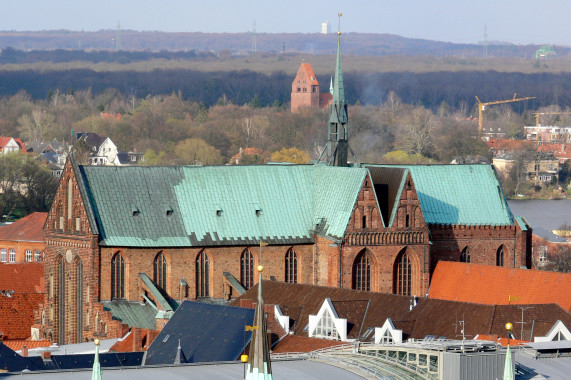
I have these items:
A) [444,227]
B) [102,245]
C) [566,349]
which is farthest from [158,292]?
[566,349]

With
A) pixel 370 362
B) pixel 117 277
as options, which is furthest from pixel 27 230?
pixel 370 362

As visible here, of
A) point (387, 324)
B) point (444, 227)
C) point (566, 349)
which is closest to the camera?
point (566, 349)

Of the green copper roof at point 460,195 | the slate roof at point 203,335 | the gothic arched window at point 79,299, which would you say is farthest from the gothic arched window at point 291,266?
the slate roof at point 203,335

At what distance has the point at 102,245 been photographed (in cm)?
7188

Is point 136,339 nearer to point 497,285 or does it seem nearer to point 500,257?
point 497,285

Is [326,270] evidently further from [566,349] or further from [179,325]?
[566,349]

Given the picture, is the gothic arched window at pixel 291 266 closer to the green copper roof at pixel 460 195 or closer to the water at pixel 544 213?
the green copper roof at pixel 460 195

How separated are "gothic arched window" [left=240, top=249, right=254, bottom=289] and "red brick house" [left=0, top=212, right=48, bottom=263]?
135 ft

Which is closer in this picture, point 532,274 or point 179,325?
point 179,325

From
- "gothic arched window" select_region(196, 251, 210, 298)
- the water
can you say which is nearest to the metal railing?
"gothic arched window" select_region(196, 251, 210, 298)

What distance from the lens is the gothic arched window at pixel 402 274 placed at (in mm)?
74000

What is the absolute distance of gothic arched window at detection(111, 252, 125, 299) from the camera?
72.1 metres

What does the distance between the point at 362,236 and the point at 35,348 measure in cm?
1353

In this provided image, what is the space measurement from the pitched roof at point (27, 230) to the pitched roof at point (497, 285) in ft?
148
